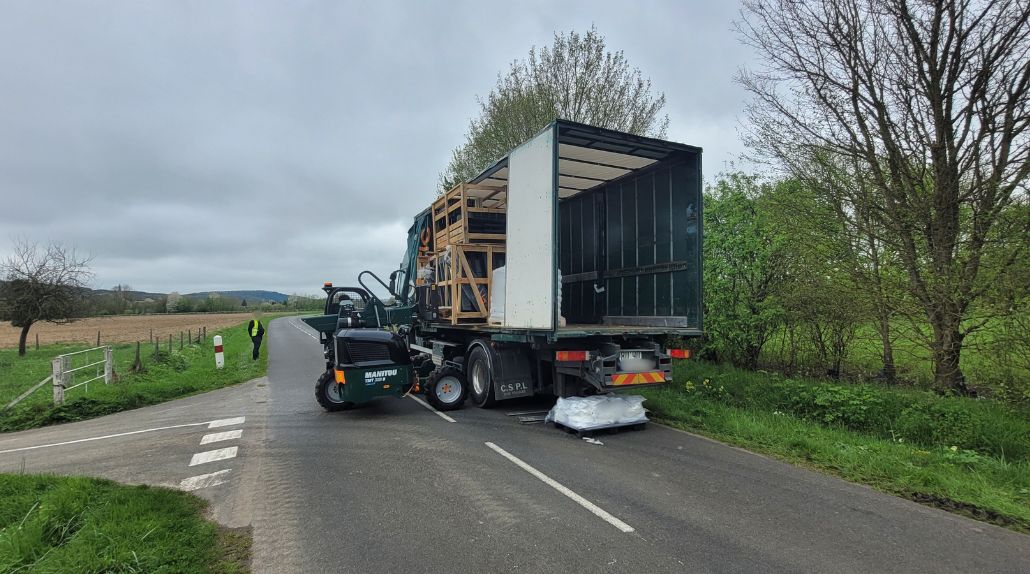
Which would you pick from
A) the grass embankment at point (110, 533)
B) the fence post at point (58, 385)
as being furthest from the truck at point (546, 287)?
the fence post at point (58, 385)

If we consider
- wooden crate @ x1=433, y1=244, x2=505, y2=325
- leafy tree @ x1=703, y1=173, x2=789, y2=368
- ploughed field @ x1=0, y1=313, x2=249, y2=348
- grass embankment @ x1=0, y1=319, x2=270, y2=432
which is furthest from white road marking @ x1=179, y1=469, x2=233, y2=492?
ploughed field @ x1=0, y1=313, x2=249, y2=348

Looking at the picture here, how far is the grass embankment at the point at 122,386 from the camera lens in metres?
9.27

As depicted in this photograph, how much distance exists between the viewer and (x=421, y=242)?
11.0m

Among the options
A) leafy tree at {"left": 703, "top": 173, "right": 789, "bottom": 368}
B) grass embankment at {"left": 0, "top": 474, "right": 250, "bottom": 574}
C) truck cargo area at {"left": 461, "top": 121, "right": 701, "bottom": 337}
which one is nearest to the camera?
grass embankment at {"left": 0, "top": 474, "right": 250, "bottom": 574}

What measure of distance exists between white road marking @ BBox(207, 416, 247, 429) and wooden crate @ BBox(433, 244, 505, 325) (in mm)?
3700

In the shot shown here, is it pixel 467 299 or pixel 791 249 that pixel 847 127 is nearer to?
pixel 791 249

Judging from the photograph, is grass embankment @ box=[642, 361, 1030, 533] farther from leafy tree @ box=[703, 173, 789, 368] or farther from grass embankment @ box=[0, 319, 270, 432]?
grass embankment @ box=[0, 319, 270, 432]

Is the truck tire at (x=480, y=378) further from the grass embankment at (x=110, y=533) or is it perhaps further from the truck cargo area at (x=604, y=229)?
the grass embankment at (x=110, y=533)

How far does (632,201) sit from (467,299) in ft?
10.8

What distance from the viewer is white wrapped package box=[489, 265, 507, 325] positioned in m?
8.23

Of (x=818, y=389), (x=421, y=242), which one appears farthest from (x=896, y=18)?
(x=421, y=242)

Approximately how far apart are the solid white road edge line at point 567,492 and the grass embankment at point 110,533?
253 cm

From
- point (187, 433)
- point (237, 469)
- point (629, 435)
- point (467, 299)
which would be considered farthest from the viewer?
point (467, 299)

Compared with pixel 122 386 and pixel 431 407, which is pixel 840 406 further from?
pixel 122 386
